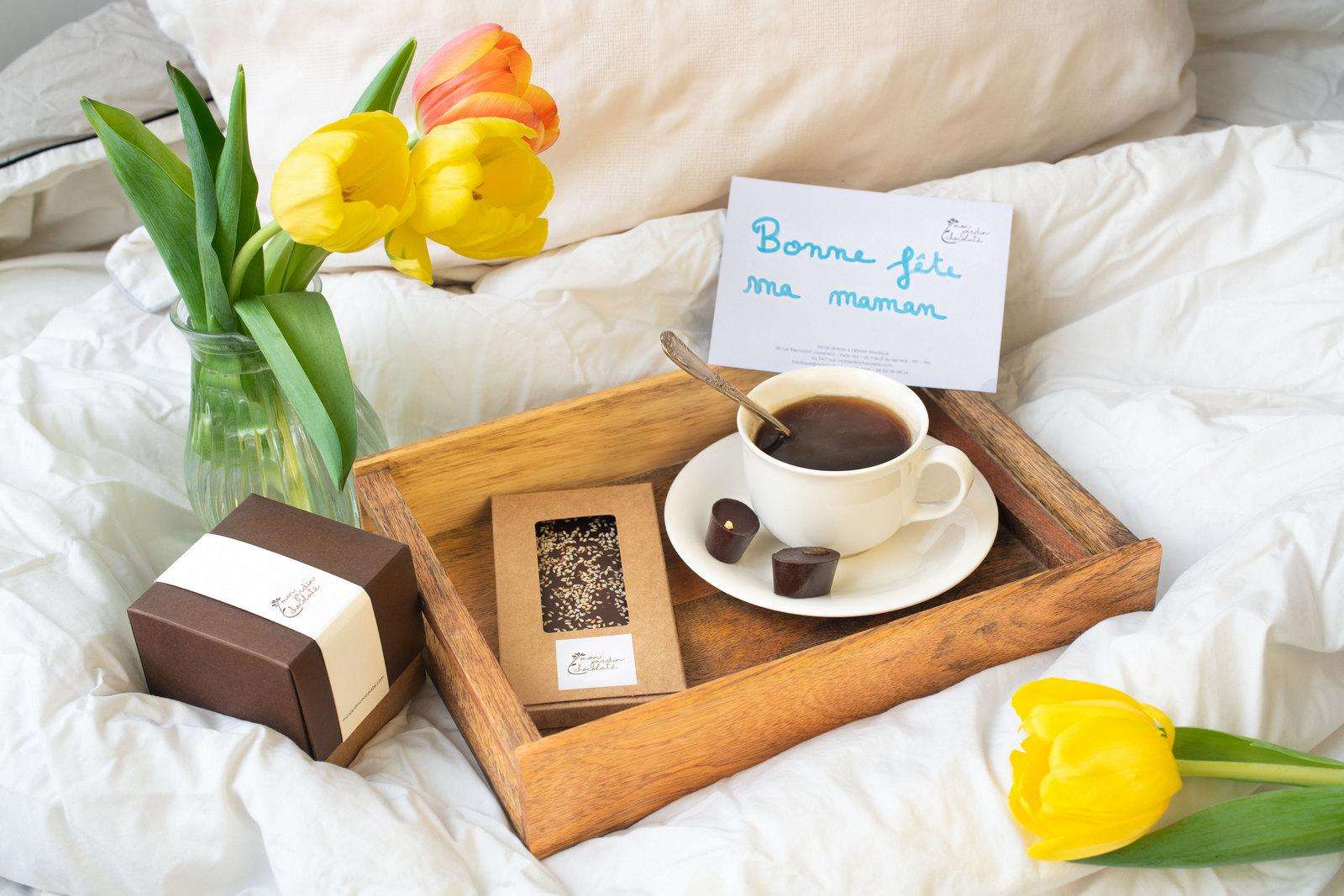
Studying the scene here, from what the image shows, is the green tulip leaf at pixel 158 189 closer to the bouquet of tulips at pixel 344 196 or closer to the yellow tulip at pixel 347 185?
the bouquet of tulips at pixel 344 196

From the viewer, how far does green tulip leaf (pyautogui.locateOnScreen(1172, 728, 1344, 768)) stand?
61cm

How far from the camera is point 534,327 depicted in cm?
94

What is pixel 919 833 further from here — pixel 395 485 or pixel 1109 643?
pixel 395 485

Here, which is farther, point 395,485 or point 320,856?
point 395,485

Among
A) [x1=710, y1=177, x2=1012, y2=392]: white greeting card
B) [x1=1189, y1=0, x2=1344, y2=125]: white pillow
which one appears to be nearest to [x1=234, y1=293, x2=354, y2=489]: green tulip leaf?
[x1=710, y1=177, x2=1012, y2=392]: white greeting card

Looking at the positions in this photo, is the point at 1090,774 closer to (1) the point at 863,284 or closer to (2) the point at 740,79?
(1) the point at 863,284

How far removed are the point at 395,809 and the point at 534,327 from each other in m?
0.43

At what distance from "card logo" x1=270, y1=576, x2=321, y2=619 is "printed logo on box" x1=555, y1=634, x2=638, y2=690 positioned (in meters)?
0.17

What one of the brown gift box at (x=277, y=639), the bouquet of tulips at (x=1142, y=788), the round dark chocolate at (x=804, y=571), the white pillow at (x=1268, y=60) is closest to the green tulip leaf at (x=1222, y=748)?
the bouquet of tulips at (x=1142, y=788)

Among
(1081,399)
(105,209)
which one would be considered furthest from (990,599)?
(105,209)

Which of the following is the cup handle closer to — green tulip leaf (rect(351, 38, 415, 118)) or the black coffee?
the black coffee

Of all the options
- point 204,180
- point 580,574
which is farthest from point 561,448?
point 204,180

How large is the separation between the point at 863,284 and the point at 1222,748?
0.49m

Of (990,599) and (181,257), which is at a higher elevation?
(181,257)
